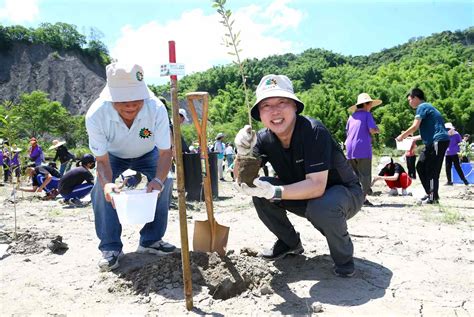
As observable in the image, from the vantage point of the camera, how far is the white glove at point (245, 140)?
2539 millimetres

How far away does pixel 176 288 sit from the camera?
8.49ft

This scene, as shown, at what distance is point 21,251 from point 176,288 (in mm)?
1687

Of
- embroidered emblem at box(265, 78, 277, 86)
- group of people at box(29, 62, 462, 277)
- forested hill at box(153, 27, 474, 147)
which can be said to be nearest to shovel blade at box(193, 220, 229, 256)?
group of people at box(29, 62, 462, 277)

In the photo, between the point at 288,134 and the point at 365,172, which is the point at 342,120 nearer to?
the point at 365,172

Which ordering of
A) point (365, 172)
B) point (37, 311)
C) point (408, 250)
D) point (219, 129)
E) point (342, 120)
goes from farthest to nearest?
point (219, 129) < point (342, 120) < point (365, 172) < point (408, 250) < point (37, 311)

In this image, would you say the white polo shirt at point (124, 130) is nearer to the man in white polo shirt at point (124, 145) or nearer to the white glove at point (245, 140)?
the man in white polo shirt at point (124, 145)

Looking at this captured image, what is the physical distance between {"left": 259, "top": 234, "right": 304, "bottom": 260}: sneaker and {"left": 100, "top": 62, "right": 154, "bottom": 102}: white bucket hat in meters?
1.43

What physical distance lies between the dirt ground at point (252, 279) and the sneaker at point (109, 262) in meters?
0.05

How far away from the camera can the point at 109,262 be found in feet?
9.62

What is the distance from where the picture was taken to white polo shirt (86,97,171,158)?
2.87 metres

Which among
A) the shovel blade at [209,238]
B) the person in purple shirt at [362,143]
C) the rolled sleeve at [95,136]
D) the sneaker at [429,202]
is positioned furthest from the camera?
the person in purple shirt at [362,143]

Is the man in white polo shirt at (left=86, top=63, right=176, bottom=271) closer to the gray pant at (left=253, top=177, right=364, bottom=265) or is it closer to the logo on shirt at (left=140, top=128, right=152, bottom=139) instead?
the logo on shirt at (left=140, top=128, right=152, bottom=139)

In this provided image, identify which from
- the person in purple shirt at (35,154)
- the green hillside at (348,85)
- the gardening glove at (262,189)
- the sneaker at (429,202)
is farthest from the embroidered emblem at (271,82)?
the green hillside at (348,85)

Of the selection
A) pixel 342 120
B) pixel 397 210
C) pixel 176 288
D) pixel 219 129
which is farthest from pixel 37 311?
pixel 219 129
